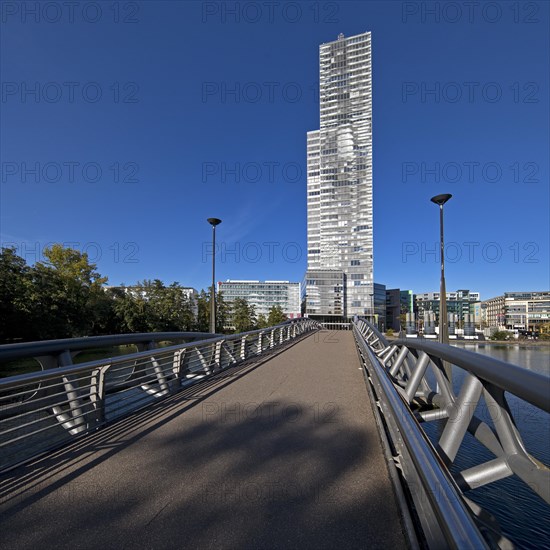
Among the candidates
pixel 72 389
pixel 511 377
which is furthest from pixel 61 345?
pixel 511 377

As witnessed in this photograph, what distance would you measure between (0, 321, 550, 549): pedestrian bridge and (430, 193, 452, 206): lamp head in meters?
9.82

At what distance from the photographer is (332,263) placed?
96.7m

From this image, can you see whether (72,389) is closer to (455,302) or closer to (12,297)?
(12,297)

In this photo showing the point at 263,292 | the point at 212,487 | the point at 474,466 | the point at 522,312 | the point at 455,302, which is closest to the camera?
the point at 474,466

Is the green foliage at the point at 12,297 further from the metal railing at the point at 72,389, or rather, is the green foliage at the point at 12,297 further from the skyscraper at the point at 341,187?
the skyscraper at the point at 341,187

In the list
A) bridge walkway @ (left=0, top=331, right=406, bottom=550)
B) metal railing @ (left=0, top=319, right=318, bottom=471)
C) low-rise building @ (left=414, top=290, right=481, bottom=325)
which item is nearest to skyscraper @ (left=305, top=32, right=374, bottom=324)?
metal railing @ (left=0, top=319, right=318, bottom=471)

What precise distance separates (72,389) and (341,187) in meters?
106

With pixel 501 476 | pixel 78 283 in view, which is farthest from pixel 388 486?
pixel 78 283

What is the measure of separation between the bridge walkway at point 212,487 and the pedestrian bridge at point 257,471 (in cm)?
1

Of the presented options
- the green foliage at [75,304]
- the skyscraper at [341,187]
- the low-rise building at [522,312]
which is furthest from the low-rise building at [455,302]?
the green foliage at [75,304]

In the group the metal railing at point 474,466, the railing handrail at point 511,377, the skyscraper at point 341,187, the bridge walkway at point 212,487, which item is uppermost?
the skyscraper at point 341,187

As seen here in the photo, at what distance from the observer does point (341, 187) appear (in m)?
102

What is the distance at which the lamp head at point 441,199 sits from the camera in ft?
38.6

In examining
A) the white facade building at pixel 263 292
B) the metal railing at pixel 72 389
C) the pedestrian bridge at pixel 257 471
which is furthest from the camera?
the white facade building at pixel 263 292
